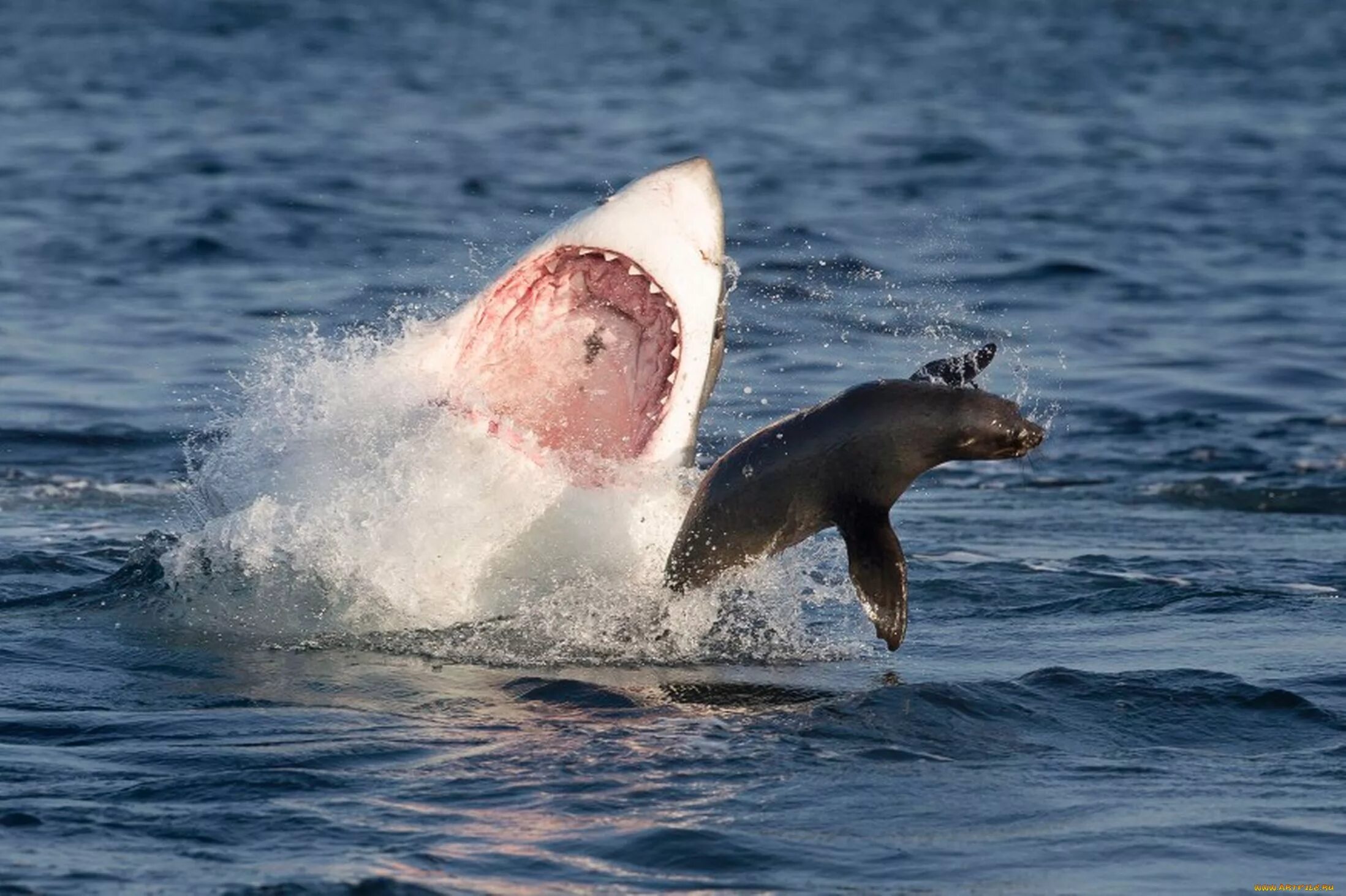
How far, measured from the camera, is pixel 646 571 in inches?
265

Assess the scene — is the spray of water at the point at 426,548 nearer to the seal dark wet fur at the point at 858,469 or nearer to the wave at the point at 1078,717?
the seal dark wet fur at the point at 858,469

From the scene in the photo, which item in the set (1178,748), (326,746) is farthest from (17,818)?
(1178,748)

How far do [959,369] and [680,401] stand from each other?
842 mm

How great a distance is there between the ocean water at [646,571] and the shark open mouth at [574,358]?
0.17 metres

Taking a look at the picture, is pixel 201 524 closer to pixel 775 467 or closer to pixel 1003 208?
pixel 775 467

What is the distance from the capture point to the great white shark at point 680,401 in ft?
20.2

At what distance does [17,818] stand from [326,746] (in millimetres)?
874

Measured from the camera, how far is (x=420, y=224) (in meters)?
18.6

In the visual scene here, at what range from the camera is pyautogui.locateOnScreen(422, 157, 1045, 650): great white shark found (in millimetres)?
6145

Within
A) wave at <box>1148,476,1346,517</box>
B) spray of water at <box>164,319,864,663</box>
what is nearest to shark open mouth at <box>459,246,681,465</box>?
spray of water at <box>164,319,864,663</box>

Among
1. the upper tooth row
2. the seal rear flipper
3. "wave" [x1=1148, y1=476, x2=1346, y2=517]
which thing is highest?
the upper tooth row

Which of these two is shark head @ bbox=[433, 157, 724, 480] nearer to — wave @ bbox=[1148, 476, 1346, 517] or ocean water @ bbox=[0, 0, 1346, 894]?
ocean water @ bbox=[0, 0, 1346, 894]

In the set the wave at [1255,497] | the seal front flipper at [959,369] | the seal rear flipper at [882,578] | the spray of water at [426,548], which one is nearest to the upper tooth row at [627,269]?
the spray of water at [426,548]

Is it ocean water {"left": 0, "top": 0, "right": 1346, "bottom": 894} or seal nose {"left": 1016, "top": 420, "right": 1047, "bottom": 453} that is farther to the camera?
seal nose {"left": 1016, "top": 420, "right": 1047, "bottom": 453}
